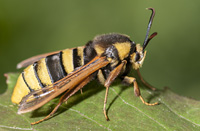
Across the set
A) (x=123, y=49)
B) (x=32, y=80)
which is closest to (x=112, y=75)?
Answer: (x=123, y=49)

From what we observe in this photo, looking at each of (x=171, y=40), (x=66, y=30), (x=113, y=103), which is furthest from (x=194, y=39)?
(x=113, y=103)

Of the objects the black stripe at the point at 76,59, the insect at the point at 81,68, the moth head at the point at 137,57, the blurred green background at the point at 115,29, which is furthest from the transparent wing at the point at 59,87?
the blurred green background at the point at 115,29

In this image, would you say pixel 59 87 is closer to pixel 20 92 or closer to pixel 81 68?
pixel 81 68

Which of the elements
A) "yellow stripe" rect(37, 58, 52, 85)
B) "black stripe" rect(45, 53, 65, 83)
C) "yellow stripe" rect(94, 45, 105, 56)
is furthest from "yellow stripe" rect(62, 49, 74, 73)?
"yellow stripe" rect(94, 45, 105, 56)

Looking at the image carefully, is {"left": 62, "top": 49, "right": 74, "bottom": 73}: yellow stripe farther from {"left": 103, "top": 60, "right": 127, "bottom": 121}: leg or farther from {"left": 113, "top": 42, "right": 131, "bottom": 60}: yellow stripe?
{"left": 113, "top": 42, "right": 131, "bottom": 60}: yellow stripe

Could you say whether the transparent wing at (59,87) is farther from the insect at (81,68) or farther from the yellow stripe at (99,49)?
the yellow stripe at (99,49)

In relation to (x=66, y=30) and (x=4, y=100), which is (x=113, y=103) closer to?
(x=4, y=100)
